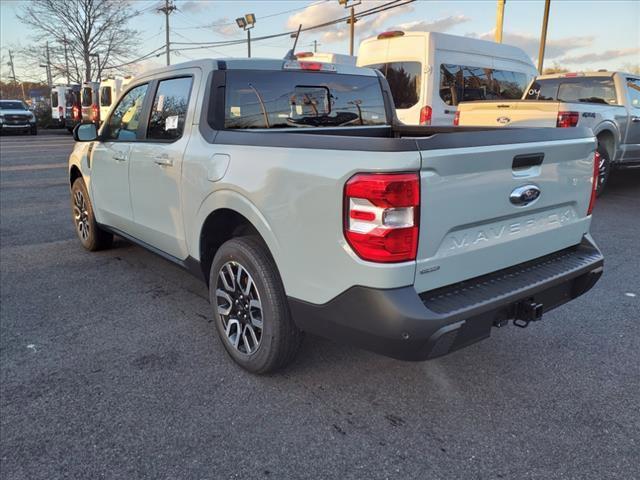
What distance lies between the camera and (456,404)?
279cm

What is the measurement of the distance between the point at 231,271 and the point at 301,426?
98 centimetres

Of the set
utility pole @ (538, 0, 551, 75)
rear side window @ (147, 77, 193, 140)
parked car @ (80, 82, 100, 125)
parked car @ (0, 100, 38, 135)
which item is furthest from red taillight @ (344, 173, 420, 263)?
parked car @ (0, 100, 38, 135)

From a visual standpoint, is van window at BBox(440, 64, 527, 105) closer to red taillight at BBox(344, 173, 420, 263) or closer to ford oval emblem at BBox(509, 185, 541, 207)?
ford oval emblem at BBox(509, 185, 541, 207)

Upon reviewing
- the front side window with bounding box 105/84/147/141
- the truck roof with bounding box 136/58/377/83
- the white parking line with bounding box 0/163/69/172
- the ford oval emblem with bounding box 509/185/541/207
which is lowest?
the white parking line with bounding box 0/163/69/172

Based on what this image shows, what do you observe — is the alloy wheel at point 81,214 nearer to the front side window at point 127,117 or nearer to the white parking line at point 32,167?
the front side window at point 127,117

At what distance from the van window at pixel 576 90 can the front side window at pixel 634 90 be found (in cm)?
31

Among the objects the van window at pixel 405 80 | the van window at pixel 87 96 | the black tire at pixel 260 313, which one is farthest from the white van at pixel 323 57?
the van window at pixel 87 96

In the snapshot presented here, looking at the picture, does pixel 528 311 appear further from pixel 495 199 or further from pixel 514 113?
pixel 514 113

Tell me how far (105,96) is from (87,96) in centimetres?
451

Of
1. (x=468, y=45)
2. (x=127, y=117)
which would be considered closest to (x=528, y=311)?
(x=127, y=117)

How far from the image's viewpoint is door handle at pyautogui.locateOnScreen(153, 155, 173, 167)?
11.7 ft

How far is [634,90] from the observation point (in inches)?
354

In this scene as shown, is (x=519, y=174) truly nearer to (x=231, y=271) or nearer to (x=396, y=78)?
(x=231, y=271)

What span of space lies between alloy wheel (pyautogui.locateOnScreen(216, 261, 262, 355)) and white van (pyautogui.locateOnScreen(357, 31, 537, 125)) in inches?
282
